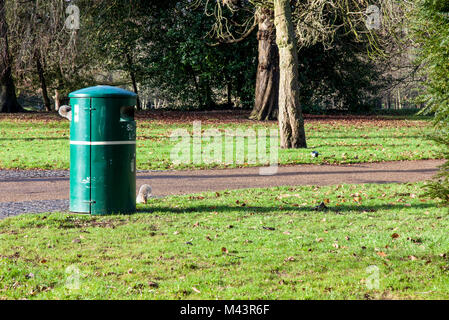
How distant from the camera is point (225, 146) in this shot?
1593 centimetres

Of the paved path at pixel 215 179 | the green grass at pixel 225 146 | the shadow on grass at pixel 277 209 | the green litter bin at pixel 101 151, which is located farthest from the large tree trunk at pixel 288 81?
the green litter bin at pixel 101 151

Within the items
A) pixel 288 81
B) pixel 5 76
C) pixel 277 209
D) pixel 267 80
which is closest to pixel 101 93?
pixel 277 209

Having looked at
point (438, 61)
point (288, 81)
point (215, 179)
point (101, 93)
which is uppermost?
point (288, 81)

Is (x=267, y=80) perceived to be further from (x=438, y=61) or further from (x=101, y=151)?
(x=438, y=61)

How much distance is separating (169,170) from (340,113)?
20976 mm

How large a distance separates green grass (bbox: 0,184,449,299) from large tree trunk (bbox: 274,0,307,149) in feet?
22.8

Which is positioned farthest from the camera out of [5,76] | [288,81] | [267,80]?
[5,76]

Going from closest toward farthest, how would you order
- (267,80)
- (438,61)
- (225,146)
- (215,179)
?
(438,61), (215,179), (225,146), (267,80)

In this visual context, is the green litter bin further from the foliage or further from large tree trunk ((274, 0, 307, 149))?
large tree trunk ((274, 0, 307, 149))

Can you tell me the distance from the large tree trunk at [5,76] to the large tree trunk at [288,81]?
15345mm

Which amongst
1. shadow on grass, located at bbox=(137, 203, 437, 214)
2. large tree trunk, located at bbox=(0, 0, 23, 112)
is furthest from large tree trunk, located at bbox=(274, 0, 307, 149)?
large tree trunk, located at bbox=(0, 0, 23, 112)

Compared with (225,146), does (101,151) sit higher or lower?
higher

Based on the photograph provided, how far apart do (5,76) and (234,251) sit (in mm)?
25151

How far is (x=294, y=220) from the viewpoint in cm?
712
